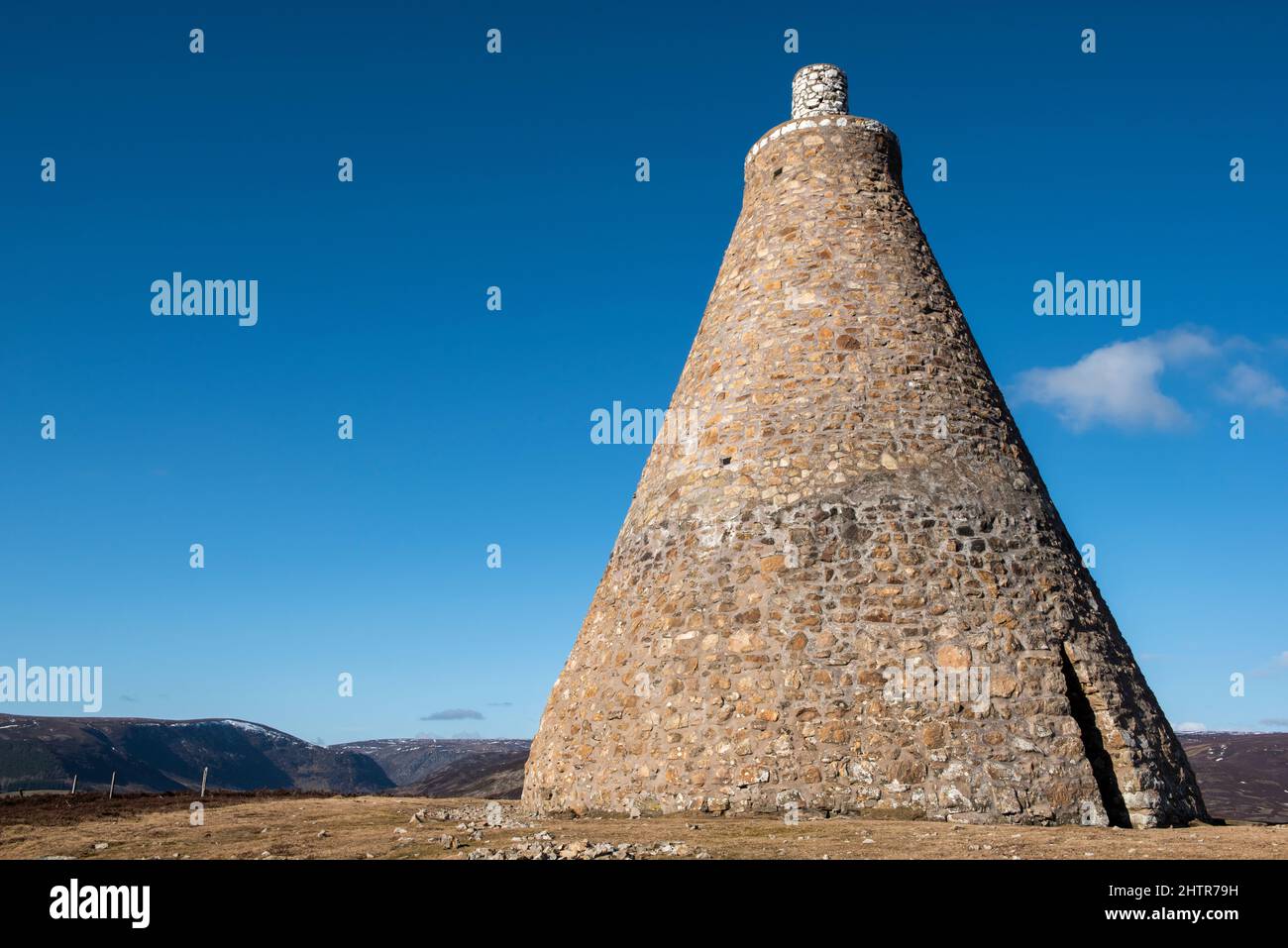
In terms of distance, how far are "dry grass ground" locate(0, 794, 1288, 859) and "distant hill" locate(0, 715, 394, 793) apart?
8217cm

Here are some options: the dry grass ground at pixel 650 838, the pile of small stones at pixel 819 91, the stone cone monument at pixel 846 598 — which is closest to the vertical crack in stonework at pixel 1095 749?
the stone cone monument at pixel 846 598

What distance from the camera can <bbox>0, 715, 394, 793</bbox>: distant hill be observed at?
86.8m

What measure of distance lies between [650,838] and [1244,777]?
159ft

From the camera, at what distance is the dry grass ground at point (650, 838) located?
23.5ft

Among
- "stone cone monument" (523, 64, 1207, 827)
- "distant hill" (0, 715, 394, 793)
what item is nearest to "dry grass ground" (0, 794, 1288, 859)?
"stone cone monument" (523, 64, 1207, 827)

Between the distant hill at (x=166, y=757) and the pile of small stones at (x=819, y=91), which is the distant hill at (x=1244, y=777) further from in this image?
the distant hill at (x=166, y=757)

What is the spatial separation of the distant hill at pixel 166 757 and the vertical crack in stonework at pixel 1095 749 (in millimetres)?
86684

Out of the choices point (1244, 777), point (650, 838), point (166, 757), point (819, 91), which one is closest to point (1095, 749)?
point (650, 838)

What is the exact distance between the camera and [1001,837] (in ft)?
25.8

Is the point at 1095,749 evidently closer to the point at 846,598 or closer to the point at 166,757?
the point at 846,598

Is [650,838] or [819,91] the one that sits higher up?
[819,91]

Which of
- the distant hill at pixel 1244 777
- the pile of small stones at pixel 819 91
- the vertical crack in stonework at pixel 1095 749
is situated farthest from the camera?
the distant hill at pixel 1244 777

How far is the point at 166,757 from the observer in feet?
362
